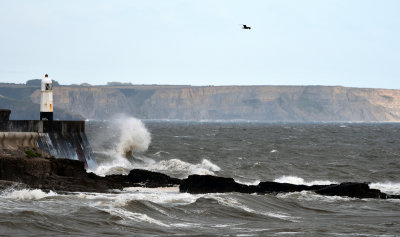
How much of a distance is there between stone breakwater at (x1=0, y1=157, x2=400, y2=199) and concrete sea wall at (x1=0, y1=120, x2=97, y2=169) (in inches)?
68.6

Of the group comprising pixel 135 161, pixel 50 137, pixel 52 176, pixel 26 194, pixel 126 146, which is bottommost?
pixel 26 194

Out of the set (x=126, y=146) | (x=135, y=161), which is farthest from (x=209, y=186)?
(x=126, y=146)

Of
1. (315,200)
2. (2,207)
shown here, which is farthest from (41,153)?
(315,200)

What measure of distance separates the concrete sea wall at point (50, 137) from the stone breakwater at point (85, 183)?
68.6 inches

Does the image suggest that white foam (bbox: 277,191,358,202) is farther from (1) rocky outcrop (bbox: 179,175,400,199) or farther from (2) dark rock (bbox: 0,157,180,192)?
(2) dark rock (bbox: 0,157,180,192)

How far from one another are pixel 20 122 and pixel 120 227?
34.1 feet

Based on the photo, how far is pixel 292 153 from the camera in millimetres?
47281

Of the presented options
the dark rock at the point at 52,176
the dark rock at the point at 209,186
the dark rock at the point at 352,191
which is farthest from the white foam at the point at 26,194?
the dark rock at the point at 352,191

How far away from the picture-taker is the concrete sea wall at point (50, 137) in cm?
2192

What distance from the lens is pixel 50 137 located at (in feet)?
78.3

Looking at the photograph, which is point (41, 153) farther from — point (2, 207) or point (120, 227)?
point (120, 227)

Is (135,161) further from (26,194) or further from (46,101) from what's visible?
(26,194)

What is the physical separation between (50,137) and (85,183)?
13.7 ft

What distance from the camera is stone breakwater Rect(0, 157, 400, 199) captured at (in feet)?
63.3
